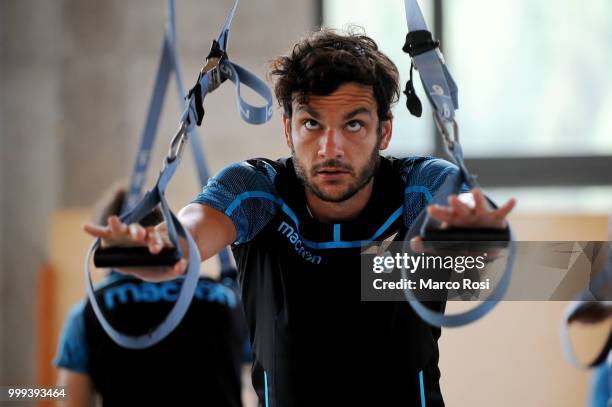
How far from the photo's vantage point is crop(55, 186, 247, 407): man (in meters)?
2.20

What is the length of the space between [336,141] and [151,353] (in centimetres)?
90

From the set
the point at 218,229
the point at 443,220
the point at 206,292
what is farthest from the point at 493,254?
the point at 206,292

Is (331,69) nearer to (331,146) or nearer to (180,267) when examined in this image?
(331,146)

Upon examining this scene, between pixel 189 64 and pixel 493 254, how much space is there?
3.04 metres

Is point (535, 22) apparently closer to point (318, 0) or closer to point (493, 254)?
point (318, 0)

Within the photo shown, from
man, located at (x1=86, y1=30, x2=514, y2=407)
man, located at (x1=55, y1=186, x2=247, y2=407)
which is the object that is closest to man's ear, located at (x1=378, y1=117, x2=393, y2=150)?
man, located at (x1=86, y1=30, x2=514, y2=407)

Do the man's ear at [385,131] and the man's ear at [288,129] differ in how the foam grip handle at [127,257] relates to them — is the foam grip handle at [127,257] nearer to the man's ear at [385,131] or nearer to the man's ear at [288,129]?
the man's ear at [288,129]

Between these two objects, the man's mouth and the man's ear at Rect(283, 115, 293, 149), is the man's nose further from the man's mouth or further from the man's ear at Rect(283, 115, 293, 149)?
the man's ear at Rect(283, 115, 293, 149)

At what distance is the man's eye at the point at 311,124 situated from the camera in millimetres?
1718

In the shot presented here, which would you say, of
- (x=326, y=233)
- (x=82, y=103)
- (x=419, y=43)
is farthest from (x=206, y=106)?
(x=419, y=43)

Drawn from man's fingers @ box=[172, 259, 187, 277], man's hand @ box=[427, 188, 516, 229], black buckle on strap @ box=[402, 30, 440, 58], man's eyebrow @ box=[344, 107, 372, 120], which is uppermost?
black buckle on strap @ box=[402, 30, 440, 58]

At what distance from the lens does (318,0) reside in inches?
170

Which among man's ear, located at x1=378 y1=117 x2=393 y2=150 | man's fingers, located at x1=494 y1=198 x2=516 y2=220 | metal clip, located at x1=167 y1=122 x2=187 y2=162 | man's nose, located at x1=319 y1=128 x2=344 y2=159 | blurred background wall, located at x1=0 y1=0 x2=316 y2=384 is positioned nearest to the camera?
man's fingers, located at x1=494 y1=198 x2=516 y2=220

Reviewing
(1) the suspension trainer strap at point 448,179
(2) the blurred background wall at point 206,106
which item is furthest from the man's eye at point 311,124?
(2) the blurred background wall at point 206,106
